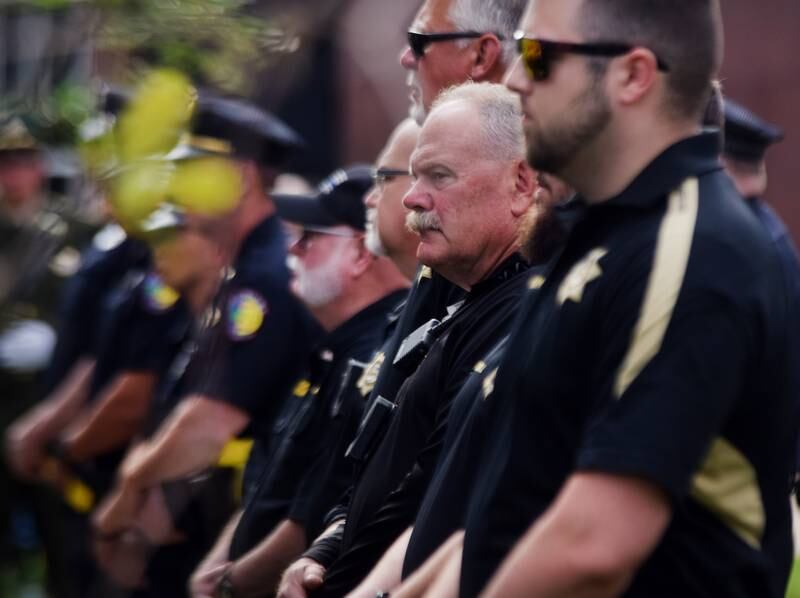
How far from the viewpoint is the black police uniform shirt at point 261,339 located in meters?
5.30

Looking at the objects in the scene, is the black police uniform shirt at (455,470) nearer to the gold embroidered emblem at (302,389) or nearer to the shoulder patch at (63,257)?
the shoulder patch at (63,257)

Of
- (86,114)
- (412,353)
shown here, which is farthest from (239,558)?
(86,114)

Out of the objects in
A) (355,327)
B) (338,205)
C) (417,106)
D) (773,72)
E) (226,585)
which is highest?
(417,106)

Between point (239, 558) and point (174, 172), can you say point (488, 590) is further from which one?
point (239, 558)

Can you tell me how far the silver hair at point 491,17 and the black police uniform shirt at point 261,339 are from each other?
138cm

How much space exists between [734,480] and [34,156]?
1415 mm

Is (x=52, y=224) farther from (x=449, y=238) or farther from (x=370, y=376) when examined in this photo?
(x=370, y=376)

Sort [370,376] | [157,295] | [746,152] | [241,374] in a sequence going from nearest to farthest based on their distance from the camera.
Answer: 1. [370,376]
2. [241,374]
3. [746,152]
4. [157,295]

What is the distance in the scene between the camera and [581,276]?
7.93ft

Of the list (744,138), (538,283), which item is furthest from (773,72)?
(538,283)

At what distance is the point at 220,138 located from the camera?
301 cm

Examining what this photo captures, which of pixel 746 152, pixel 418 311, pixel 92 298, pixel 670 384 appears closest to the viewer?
pixel 670 384

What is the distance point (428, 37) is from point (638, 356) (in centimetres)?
204

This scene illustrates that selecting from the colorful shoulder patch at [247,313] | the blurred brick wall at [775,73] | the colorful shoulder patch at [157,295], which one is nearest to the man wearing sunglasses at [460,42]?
the colorful shoulder patch at [247,313]
